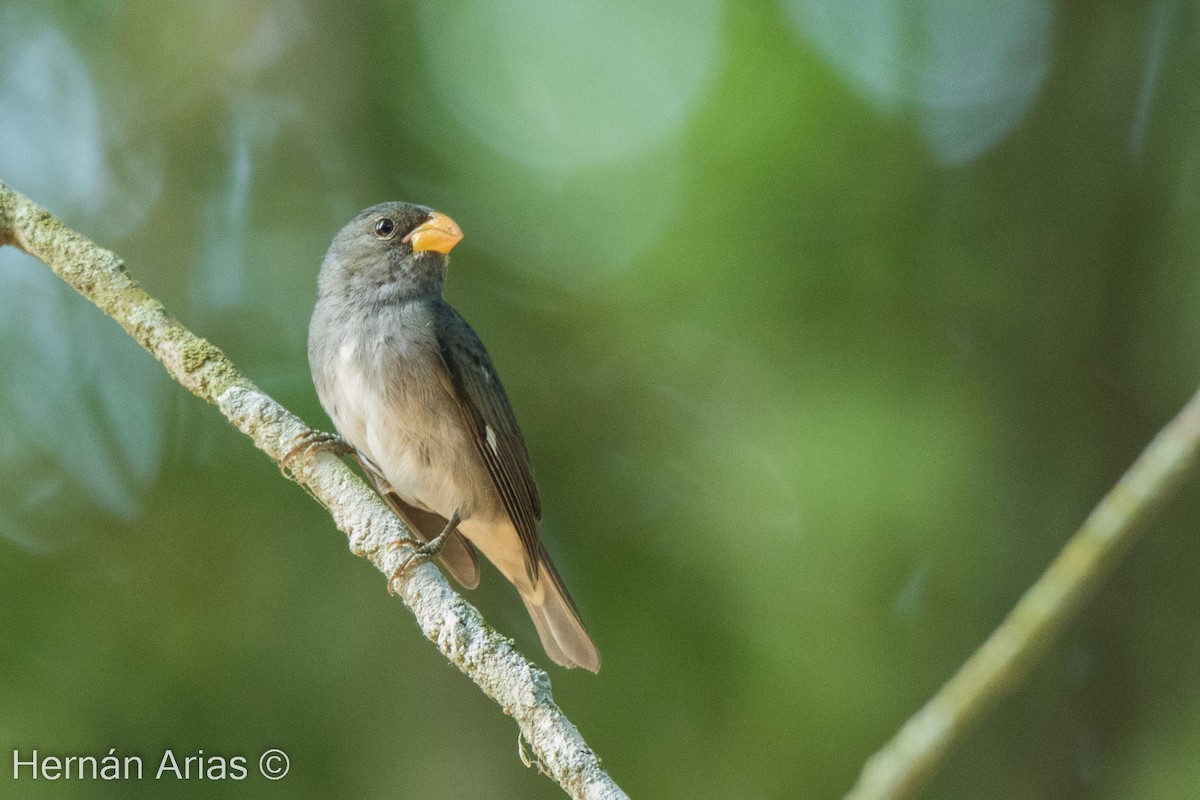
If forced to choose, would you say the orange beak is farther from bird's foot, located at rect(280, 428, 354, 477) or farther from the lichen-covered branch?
the lichen-covered branch

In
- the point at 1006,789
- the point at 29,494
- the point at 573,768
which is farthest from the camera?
the point at 29,494

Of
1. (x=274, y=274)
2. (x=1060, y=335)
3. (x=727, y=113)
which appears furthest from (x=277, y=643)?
(x=1060, y=335)

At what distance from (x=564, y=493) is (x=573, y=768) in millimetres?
3137

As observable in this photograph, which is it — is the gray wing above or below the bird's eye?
below

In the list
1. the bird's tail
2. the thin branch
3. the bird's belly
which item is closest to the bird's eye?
the bird's belly

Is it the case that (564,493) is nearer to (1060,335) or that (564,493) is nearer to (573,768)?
(1060,335)

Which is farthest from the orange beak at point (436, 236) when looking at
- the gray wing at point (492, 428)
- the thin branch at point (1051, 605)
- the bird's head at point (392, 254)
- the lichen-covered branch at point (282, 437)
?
the thin branch at point (1051, 605)

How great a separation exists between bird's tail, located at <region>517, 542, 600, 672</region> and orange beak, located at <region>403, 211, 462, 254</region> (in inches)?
49.0

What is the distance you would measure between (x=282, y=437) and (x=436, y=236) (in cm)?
160

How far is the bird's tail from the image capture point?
4082 millimetres

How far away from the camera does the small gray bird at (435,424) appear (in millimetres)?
4078

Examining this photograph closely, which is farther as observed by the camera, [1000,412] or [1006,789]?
[1000,412]

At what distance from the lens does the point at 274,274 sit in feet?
20.1

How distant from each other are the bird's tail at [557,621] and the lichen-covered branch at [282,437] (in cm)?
121
